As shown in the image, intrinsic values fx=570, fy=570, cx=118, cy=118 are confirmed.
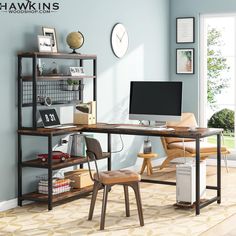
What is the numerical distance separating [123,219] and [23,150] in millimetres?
1231

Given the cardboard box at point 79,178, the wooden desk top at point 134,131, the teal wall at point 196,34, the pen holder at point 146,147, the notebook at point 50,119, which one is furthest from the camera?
the teal wall at point 196,34

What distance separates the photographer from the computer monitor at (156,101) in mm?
5570

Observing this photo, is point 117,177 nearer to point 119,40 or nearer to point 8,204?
point 8,204

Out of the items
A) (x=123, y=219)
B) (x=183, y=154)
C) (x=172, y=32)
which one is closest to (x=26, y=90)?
(x=123, y=219)

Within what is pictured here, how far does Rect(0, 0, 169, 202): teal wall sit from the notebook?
248mm

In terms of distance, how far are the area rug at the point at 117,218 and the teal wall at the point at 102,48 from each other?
0.44m

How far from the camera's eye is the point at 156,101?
18.6ft

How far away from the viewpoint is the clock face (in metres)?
6.79

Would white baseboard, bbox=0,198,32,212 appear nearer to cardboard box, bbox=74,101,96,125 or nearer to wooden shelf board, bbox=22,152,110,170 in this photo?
wooden shelf board, bbox=22,152,110,170

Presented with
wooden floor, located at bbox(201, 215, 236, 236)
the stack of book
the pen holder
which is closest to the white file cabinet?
wooden floor, located at bbox(201, 215, 236, 236)

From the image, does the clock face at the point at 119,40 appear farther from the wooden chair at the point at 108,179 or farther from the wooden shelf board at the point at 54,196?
the wooden chair at the point at 108,179

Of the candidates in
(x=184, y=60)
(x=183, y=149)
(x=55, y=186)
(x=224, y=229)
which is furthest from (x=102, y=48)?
(x=224, y=229)

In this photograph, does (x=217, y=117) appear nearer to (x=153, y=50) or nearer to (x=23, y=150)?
(x=153, y=50)

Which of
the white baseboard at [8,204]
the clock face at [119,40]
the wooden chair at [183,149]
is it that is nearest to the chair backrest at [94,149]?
the white baseboard at [8,204]
